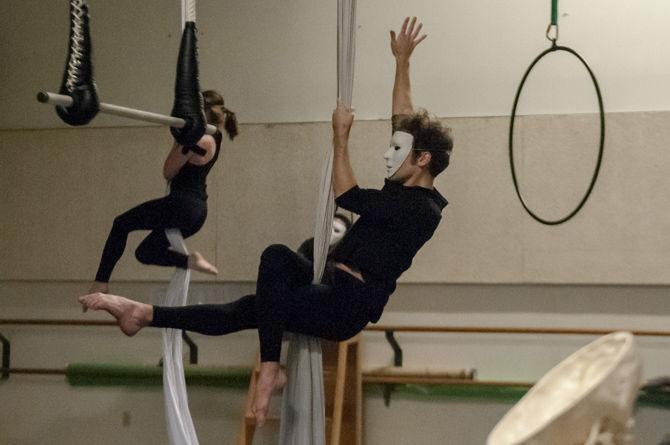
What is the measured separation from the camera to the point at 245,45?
5691 millimetres

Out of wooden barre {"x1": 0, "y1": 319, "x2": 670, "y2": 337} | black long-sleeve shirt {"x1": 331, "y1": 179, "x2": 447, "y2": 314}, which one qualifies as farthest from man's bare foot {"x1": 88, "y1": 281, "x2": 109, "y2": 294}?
wooden barre {"x1": 0, "y1": 319, "x2": 670, "y2": 337}

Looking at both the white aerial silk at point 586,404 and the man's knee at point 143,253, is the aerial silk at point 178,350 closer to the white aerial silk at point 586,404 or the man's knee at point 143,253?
the man's knee at point 143,253

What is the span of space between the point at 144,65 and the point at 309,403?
9.12 ft

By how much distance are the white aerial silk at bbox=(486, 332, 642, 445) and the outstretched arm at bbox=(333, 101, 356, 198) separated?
118 centimetres

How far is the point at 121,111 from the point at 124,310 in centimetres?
72

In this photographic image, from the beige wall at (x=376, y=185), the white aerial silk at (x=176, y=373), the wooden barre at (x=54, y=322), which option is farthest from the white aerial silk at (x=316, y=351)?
the wooden barre at (x=54, y=322)

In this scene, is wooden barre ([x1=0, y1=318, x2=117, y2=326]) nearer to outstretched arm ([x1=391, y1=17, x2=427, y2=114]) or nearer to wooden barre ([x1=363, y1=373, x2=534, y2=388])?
wooden barre ([x1=363, y1=373, x2=534, y2=388])

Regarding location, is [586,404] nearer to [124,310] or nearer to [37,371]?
[124,310]

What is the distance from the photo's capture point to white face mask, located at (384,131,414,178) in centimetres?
362

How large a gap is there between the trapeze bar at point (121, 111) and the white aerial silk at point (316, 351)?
1.58ft

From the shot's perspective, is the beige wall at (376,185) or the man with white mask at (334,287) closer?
the man with white mask at (334,287)

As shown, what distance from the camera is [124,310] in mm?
3480

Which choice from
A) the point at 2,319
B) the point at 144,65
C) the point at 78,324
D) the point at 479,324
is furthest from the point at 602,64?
the point at 2,319

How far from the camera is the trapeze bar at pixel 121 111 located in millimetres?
2898
